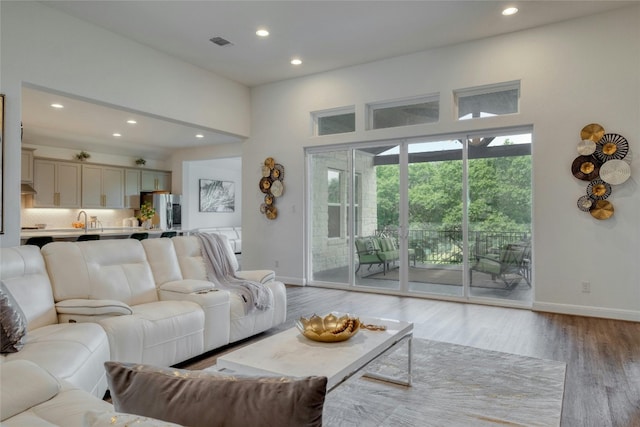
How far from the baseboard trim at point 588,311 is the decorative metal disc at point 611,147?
1677 millimetres

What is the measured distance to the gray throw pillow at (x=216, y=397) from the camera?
2.60 ft

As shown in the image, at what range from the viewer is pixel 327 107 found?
6387 millimetres

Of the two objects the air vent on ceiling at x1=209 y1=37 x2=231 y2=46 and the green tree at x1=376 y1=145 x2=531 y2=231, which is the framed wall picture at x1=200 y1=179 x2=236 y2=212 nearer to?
the air vent on ceiling at x1=209 y1=37 x2=231 y2=46

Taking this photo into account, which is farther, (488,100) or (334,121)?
(334,121)

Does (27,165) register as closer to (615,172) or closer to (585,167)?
(585,167)

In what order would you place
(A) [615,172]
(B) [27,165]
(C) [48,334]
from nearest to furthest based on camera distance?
(C) [48,334]
(A) [615,172]
(B) [27,165]

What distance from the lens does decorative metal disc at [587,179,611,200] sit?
448cm

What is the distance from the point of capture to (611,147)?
4.43 metres

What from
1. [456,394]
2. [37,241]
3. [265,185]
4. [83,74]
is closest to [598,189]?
[456,394]

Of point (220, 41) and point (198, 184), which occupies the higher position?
point (220, 41)

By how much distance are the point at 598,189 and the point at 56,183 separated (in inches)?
381

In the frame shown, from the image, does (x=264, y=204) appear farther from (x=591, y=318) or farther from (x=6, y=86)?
(x=591, y=318)

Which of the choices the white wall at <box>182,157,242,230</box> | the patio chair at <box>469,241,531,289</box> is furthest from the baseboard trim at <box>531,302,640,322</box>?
the white wall at <box>182,157,242,230</box>

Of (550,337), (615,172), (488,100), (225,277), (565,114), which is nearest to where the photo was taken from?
(550,337)
